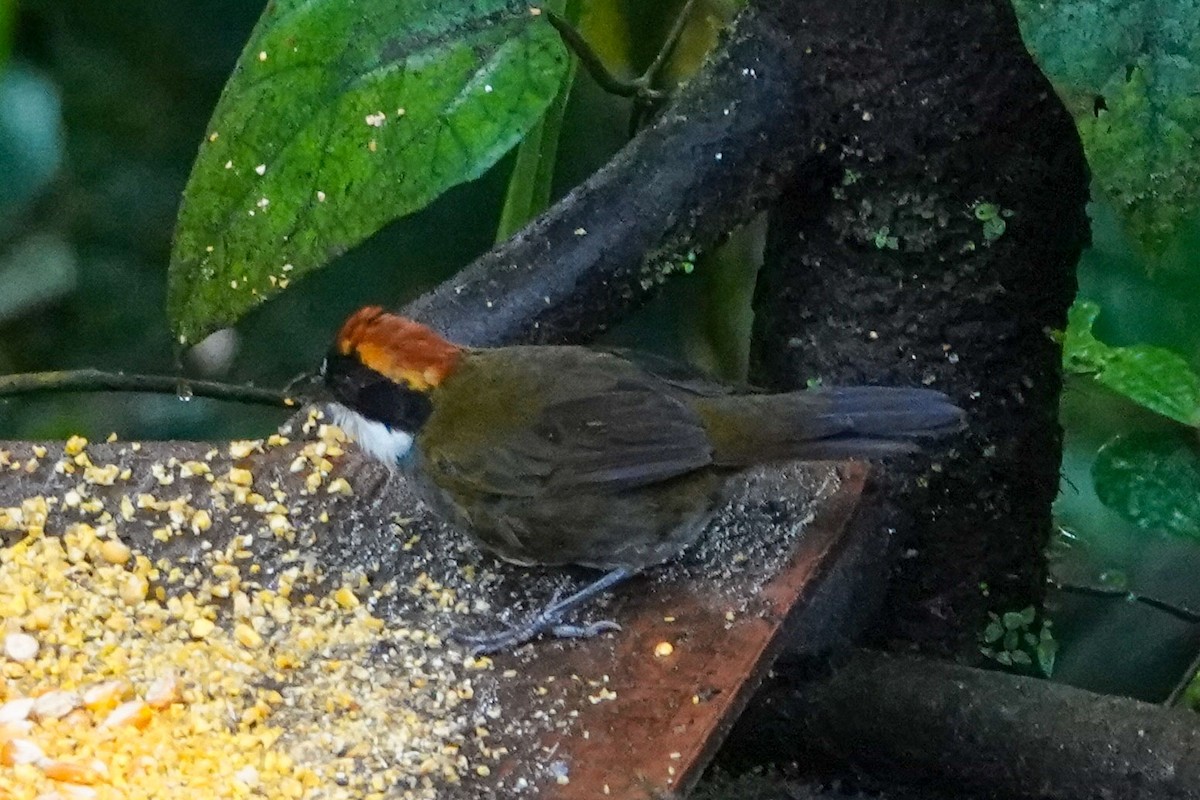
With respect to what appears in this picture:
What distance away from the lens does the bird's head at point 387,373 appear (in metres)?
1.41

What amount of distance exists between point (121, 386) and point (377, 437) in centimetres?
69

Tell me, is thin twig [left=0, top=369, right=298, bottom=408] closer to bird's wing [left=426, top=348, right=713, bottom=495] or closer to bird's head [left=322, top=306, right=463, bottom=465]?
bird's head [left=322, top=306, right=463, bottom=465]

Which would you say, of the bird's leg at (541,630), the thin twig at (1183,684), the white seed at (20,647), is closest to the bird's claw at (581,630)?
the bird's leg at (541,630)

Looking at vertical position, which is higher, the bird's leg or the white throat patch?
the white throat patch

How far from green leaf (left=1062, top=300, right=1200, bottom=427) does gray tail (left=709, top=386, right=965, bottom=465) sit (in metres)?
0.19

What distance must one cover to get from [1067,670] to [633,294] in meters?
0.97

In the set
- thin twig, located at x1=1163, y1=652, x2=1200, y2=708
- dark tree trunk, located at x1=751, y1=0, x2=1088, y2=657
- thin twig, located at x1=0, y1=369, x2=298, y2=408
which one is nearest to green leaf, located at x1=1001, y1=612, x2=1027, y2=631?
dark tree trunk, located at x1=751, y1=0, x2=1088, y2=657

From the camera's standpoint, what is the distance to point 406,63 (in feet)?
4.42

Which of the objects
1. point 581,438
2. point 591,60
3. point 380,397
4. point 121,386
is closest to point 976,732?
point 581,438

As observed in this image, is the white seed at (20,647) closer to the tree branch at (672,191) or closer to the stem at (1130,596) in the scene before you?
the tree branch at (672,191)

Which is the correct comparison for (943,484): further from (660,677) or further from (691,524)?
(660,677)

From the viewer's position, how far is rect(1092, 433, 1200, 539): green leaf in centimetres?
141

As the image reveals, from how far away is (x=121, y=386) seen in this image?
193 cm

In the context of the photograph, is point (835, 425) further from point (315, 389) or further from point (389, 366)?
point (315, 389)
